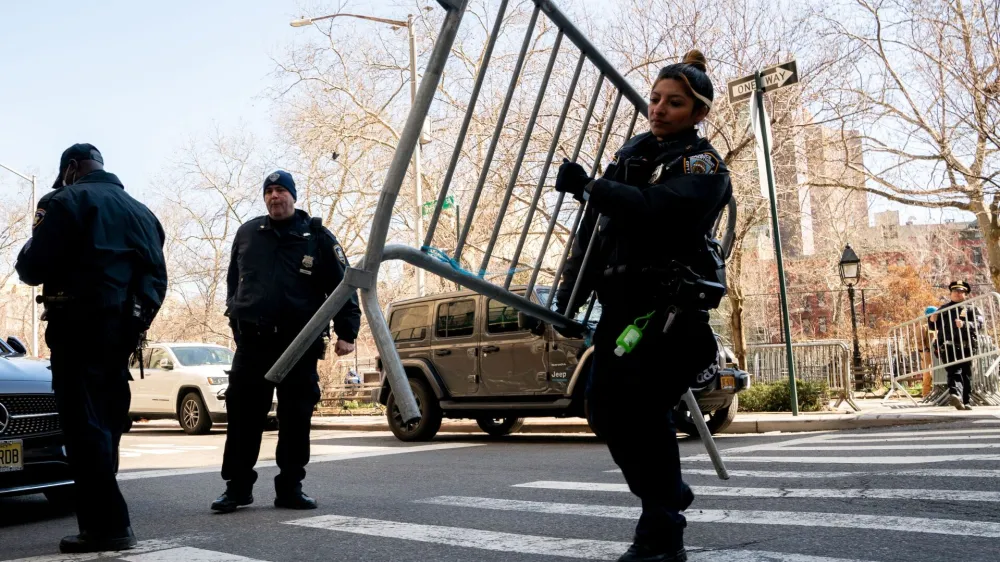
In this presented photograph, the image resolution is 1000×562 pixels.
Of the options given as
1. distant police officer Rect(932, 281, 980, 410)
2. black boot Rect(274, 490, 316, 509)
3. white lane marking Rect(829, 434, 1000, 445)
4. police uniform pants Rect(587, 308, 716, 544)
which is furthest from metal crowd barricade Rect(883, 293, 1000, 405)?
police uniform pants Rect(587, 308, 716, 544)

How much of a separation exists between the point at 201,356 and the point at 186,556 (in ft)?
45.9

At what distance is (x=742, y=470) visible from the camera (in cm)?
672

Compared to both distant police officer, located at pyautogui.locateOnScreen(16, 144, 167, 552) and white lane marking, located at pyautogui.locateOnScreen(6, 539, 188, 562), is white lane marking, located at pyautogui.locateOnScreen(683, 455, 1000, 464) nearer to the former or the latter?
white lane marking, located at pyautogui.locateOnScreen(6, 539, 188, 562)

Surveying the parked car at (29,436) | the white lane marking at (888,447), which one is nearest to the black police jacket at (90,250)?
the parked car at (29,436)

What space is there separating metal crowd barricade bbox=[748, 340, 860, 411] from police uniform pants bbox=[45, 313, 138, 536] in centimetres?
1217

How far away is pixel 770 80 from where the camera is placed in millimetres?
12391

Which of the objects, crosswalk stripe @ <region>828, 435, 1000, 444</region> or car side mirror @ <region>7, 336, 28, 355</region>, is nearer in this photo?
car side mirror @ <region>7, 336, 28, 355</region>

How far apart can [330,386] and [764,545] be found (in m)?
21.6

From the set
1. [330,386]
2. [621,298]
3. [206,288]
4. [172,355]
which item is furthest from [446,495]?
[206,288]

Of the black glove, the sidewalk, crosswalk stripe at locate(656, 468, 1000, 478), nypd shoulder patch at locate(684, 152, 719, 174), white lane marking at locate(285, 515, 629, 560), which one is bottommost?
white lane marking at locate(285, 515, 629, 560)

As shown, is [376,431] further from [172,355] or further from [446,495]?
[446,495]

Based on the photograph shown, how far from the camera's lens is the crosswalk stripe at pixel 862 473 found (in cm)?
560

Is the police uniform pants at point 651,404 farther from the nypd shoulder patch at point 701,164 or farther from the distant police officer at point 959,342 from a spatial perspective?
the distant police officer at point 959,342

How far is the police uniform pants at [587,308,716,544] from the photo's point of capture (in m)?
3.16
